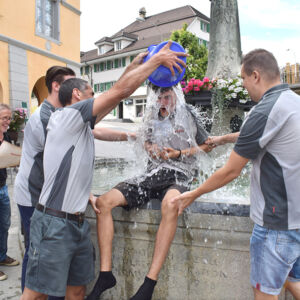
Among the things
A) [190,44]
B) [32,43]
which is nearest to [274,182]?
[32,43]

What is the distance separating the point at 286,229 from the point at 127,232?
134cm

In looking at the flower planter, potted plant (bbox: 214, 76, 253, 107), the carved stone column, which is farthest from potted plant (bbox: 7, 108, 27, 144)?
potted plant (bbox: 214, 76, 253, 107)

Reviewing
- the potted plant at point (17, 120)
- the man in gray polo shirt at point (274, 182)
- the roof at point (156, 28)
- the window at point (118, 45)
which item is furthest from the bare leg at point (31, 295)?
the window at point (118, 45)

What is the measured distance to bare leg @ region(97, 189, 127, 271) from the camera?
8.54 feet

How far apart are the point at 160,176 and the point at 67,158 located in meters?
1.07

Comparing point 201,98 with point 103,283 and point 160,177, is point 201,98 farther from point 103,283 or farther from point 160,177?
point 103,283

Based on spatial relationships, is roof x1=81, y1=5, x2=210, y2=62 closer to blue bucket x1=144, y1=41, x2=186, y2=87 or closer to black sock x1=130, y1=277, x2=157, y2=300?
blue bucket x1=144, y1=41, x2=186, y2=87

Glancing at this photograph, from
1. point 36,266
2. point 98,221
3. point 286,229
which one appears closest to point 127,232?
point 98,221

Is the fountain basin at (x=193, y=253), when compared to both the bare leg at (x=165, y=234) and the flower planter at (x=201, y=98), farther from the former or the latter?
the flower planter at (x=201, y=98)

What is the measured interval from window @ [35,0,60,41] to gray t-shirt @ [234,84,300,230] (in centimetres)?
1497

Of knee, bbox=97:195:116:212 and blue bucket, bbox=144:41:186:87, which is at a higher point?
blue bucket, bbox=144:41:186:87

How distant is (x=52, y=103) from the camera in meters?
2.80

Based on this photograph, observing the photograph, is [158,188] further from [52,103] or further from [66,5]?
[66,5]

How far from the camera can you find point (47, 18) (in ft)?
52.2
